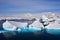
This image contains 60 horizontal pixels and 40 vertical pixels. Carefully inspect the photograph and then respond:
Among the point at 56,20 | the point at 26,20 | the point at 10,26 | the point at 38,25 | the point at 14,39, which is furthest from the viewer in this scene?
the point at 26,20

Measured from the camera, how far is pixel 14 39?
365 inches

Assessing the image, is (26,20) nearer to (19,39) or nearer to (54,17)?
(54,17)

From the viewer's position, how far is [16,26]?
1467cm

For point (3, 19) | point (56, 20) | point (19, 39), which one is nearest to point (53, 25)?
point (56, 20)

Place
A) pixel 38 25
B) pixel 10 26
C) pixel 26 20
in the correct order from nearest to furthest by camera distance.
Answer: pixel 10 26 → pixel 38 25 → pixel 26 20

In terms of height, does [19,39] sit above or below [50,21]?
below

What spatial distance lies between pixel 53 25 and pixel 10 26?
4212mm

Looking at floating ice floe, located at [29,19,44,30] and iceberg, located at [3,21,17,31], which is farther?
floating ice floe, located at [29,19,44,30]

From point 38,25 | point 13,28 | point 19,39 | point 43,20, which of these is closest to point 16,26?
point 13,28

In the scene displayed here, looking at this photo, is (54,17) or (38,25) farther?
(54,17)

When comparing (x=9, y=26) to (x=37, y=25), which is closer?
(x=9, y=26)

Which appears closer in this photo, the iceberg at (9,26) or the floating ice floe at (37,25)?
the iceberg at (9,26)

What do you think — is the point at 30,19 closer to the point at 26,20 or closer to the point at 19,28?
the point at 26,20

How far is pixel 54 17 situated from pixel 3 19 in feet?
17.6
